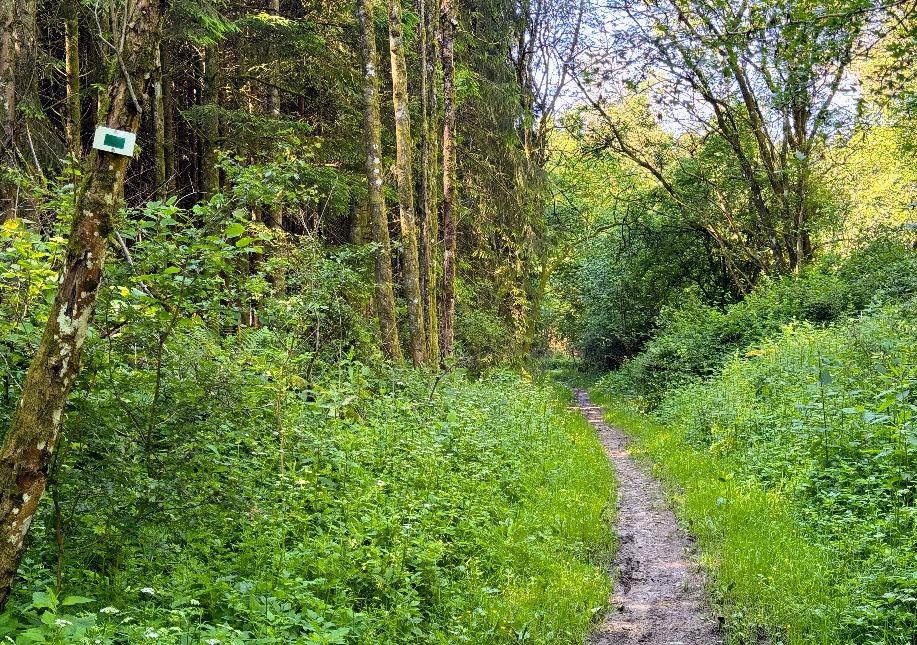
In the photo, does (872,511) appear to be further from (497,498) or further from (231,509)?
(231,509)

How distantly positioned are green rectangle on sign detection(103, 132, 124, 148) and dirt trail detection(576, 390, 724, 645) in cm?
473

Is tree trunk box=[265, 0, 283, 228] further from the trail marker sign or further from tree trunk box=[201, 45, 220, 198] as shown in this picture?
the trail marker sign

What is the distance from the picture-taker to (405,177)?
1216 cm

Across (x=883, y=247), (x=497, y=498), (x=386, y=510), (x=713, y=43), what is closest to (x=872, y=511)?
(x=497, y=498)

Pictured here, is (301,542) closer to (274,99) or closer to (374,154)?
(374,154)

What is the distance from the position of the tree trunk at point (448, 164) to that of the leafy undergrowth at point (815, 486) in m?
5.14

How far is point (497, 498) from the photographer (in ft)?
25.0

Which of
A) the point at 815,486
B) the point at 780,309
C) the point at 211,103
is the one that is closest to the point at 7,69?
the point at 211,103

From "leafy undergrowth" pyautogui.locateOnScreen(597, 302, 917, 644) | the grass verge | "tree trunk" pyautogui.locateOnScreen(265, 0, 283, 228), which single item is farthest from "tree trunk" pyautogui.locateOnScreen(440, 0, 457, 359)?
the grass verge

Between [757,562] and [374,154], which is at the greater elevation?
[374,154]

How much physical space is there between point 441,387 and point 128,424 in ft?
23.8

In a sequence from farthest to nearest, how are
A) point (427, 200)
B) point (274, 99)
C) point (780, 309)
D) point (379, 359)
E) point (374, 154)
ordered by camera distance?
point (780, 309)
point (427, 200)
point (274, 99)
point (374, 154)
point (379, 359)

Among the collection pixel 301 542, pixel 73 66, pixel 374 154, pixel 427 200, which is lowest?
pixel 301 542

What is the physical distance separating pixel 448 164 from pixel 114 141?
1135 cm
